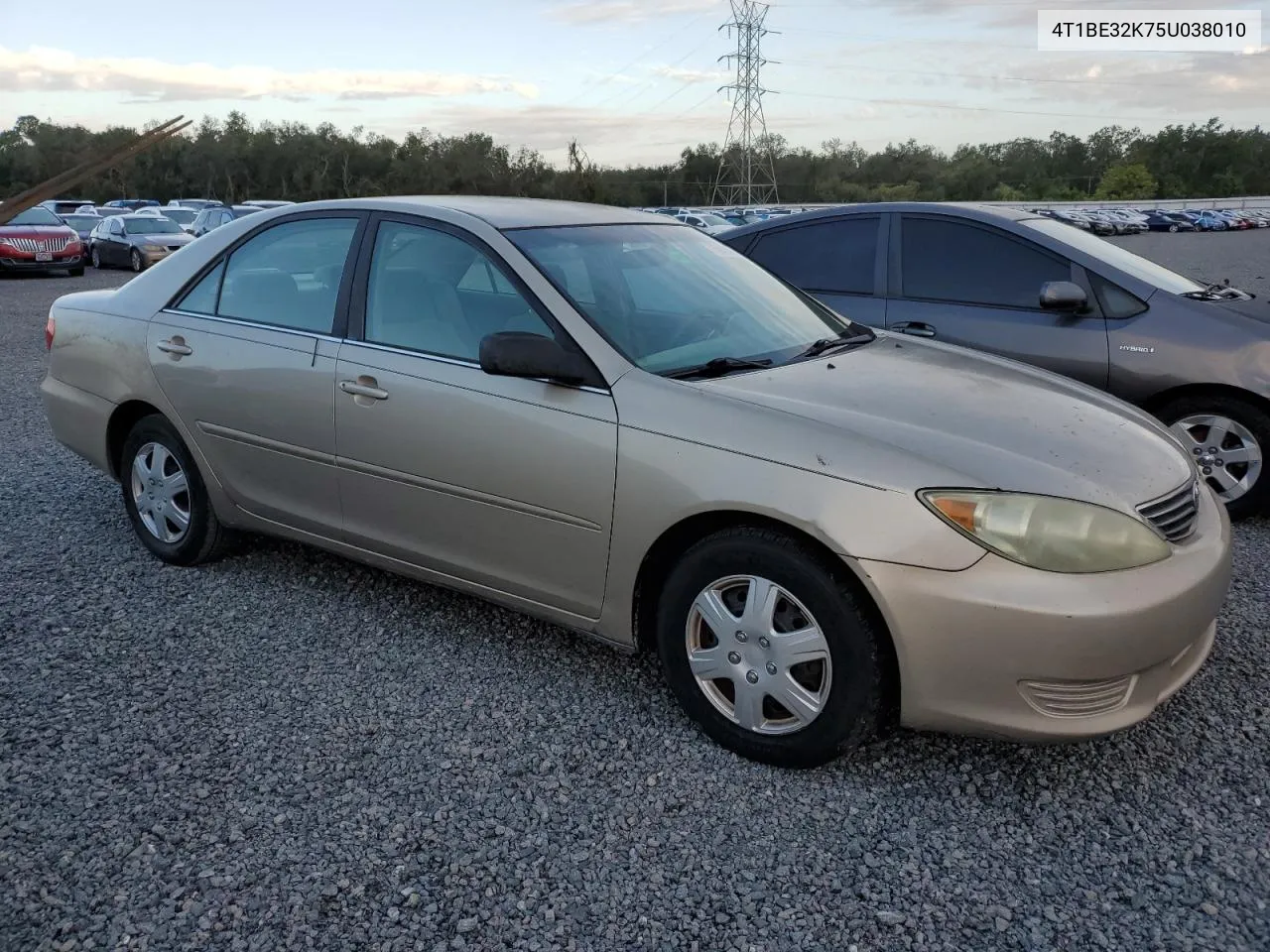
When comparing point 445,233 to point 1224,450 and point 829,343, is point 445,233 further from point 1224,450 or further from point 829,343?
point 1224,450

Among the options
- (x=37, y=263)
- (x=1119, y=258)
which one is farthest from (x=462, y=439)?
(x=37, y=263)

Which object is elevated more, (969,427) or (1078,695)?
(969,427)

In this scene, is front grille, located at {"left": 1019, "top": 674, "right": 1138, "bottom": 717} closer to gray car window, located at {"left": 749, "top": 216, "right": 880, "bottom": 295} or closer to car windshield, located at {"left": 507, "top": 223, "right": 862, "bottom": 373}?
car windshield, located at {"left": 507, "top": 223, "right": 862, "bottom": 373}

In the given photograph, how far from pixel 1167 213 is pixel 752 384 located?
63929 mm

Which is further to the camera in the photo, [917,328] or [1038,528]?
[917,328]

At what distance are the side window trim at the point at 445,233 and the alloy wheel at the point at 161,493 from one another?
48.3 inches

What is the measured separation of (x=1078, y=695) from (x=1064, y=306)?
304cm

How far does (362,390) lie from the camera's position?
11.9ft

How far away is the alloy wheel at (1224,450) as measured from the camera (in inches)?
194

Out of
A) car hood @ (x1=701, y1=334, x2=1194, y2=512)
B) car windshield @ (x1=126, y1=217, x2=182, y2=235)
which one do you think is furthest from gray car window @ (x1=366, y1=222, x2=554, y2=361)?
car windshield @ (x1=126, y1=217, x2=182, y2=235)

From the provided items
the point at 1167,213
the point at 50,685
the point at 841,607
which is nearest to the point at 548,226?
the point at 841,607

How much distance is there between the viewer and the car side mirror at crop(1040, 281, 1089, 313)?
508cm

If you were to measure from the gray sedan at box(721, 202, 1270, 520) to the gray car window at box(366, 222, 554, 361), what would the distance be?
248cm

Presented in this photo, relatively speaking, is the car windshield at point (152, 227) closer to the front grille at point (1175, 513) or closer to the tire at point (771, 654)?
the tire at point (771, 654)
